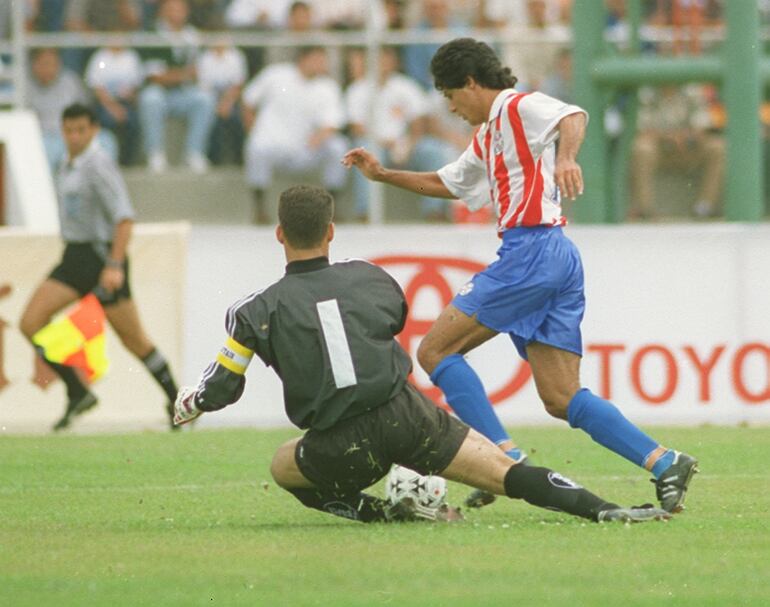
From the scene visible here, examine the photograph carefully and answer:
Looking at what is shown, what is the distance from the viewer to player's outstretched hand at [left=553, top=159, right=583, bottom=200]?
7301 millimetres

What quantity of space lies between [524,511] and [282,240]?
1772mm

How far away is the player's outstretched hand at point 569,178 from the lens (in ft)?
24.0

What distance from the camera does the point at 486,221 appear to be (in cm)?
1639

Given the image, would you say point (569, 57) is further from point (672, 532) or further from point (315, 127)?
point (672, 532)

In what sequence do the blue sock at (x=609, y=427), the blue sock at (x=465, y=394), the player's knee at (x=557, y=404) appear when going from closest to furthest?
the blue sock at (x=609, y=427), the player's knee at (x=557, y=404), the blue sock at (x=465, y=394)

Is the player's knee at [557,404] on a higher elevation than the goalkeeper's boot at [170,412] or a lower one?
higher

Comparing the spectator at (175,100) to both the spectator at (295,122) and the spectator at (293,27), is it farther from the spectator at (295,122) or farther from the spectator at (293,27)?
the spectator at (293,27)

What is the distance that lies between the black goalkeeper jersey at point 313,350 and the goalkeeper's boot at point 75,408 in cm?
554

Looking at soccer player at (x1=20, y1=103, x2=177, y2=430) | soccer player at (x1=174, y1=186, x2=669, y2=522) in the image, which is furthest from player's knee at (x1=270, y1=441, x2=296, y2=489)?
soccer player at (x1=20, y1=103, x2=177, y2=430)

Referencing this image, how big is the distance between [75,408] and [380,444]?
5761 mm

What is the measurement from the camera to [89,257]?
12.7 m

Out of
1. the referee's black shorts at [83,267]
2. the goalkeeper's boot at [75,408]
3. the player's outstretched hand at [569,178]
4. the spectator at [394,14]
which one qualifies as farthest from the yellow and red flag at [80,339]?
the player's outstretched hand at [569,178]

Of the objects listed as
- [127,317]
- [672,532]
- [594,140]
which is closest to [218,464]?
[127,317]

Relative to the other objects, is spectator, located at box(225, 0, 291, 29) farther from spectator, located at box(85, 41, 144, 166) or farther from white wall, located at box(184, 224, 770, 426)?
white wall, located at box(184, 224, 770, 426)
